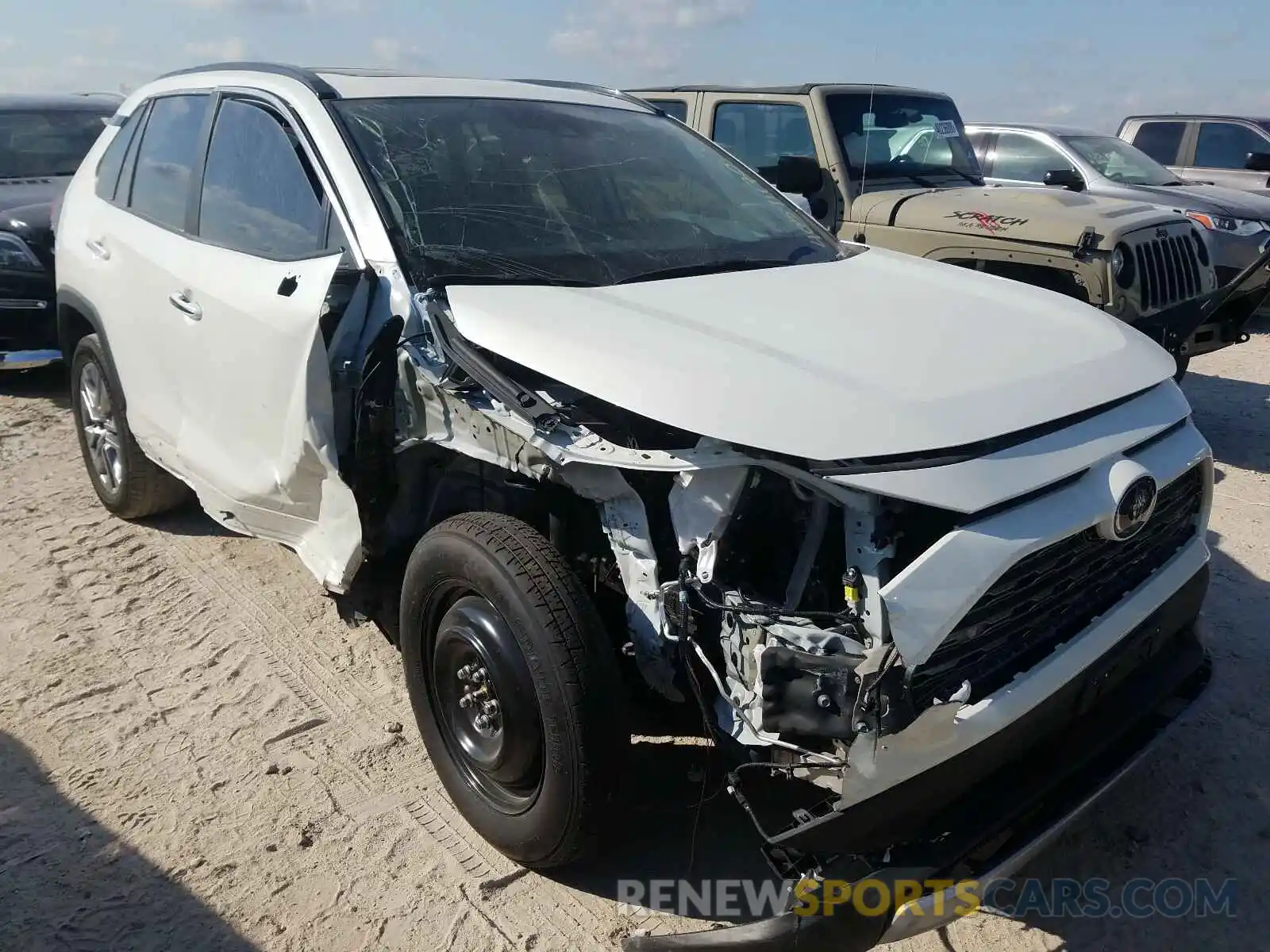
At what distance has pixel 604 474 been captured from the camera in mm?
2430

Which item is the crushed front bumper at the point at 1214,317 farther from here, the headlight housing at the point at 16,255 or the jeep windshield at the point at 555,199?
the headlight housing at the point at 16,255

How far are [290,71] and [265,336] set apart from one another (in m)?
1.06

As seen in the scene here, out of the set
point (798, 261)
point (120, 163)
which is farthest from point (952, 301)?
point (120, 163)

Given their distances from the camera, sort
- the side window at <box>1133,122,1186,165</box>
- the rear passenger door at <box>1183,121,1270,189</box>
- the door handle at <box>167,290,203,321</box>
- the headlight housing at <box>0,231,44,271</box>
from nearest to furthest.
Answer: the door handle at <box>167,290,203,321</box> → the headlight housing at <box>0,231,44,271</box> → the rear passenger door at <box>1183,121,1270,189</box> → the side window at <box>1133,122,1186,165</box>

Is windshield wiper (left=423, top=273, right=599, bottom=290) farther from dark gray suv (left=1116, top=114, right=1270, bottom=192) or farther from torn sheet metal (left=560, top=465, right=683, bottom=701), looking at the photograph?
dark gray suv (left=1116, top=114, right=1270, bottom=192)

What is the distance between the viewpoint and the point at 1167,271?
6027mm

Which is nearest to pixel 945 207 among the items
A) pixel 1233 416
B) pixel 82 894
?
pixel 1233 416

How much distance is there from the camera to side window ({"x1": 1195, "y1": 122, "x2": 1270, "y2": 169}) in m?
11.9

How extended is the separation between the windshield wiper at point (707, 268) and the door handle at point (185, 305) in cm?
159

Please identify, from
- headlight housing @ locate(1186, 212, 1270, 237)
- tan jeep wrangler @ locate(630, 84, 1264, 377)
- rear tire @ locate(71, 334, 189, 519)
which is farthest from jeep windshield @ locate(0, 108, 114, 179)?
headlight housing @ locate(1186, 212, 1270, 237)

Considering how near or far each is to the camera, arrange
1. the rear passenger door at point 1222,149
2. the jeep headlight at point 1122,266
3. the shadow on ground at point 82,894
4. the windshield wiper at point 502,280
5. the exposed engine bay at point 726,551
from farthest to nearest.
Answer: the rear passenger door at point 1222,149 → the jeep headlight at point 1122,266 → the windshield wiper at point 502,280 → the shadow on ground at point 82,894 → the exposed engine bay at point 726,551

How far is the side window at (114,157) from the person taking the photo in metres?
4.57

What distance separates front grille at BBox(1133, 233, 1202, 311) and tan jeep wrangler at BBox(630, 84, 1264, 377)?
0.01 metres

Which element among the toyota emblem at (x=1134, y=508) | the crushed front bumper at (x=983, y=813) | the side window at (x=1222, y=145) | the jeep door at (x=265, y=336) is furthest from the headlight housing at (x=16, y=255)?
the side window at (x=1222, y=145)
